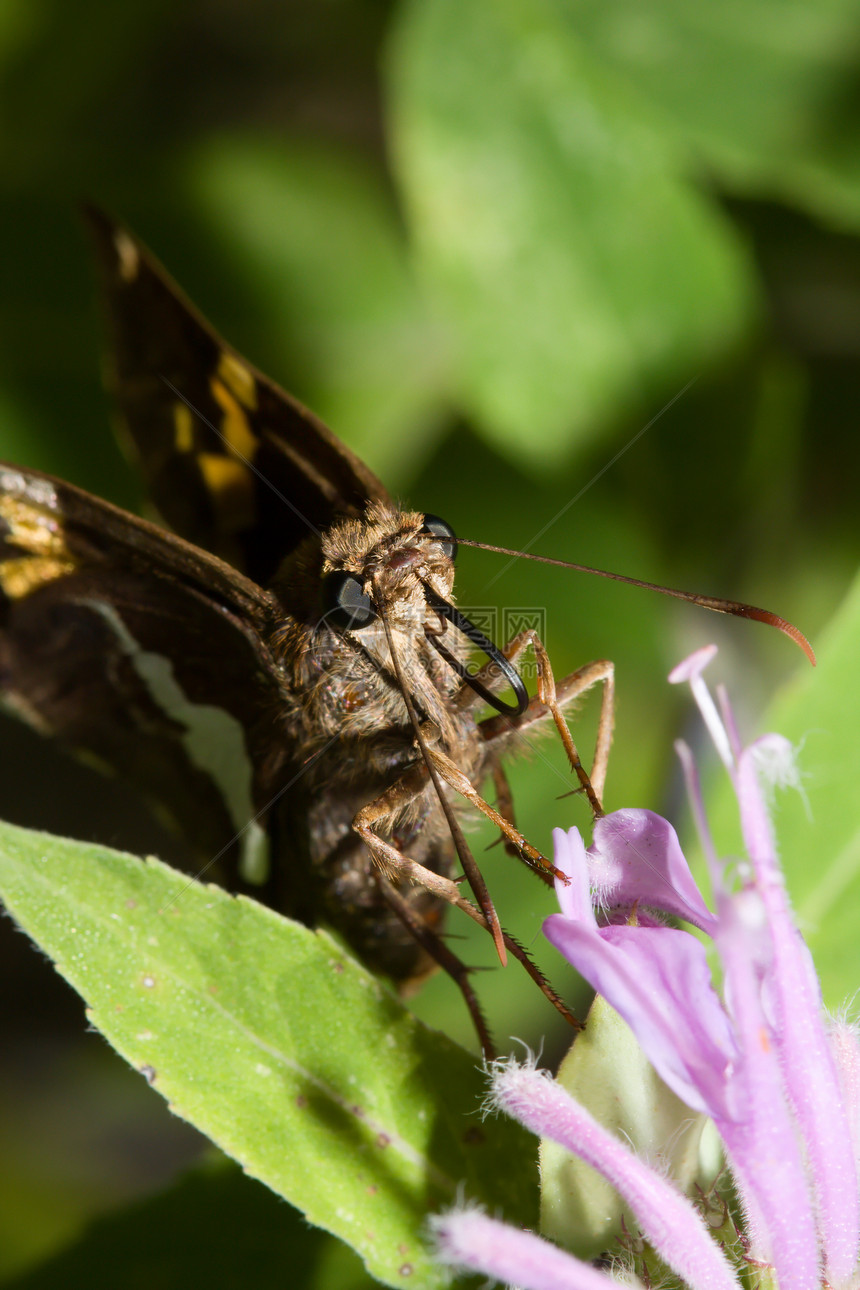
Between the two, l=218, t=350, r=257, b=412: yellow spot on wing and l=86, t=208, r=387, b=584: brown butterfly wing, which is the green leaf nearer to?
l=86, t=208, r=387, b=584: brown butterfly wing

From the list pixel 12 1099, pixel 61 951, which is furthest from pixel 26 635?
pixel 12 1099

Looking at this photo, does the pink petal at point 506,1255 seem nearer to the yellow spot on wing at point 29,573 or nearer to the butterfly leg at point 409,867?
the butterfly leg at point 409,867

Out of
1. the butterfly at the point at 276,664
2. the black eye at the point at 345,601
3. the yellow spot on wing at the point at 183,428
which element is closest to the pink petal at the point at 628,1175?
the butterfly at the point at 276,664

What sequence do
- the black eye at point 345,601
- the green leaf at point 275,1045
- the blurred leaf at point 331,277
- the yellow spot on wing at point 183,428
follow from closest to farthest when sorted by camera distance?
the green leaf at point 275,1045 < the black eye at point 345,601 < the yellow spot on wing at point 183,428 < the blurred leaf at point 331,277

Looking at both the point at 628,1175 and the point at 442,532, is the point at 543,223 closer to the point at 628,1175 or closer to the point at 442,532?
the point at 442,532

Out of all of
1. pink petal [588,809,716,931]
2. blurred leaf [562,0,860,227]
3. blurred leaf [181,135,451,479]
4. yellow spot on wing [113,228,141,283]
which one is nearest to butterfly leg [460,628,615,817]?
pink petal [588,809,716,931]

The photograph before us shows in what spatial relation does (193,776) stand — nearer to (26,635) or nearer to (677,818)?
(26,635)
